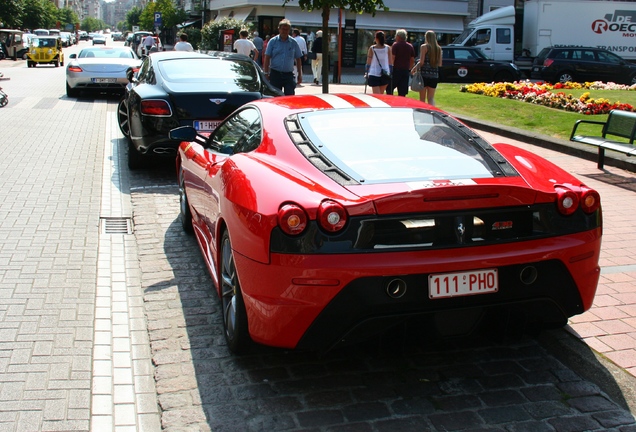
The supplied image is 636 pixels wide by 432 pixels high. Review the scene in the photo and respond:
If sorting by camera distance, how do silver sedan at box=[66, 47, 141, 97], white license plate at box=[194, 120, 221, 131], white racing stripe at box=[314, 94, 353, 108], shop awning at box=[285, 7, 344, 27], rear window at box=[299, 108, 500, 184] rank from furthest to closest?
shop awning at box=[285, 7, 344, 27] < silver sedan at box=[66, 47, 141, 97] < white license plate at box=[194, 120, 221, 131] < white racing stripe at box=[314, 94, 353, 108] < rear window at box=[299, 108, 500, 184]

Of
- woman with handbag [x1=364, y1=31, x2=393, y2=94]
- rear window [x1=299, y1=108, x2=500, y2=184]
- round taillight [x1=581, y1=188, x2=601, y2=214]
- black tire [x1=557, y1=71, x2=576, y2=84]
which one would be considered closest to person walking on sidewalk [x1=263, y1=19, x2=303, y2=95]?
woman with handbag [x1=364, y1=31, x2=393, y2=94]

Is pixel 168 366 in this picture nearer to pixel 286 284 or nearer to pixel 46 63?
pixel 286 284

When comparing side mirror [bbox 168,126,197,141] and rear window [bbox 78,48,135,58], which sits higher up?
rear window [bbox 78,48,135,58]

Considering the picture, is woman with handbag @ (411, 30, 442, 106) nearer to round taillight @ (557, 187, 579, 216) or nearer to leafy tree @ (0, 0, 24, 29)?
round taillight @ (557, 187, 579, 216)

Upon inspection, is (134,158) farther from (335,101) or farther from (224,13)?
(224,13)

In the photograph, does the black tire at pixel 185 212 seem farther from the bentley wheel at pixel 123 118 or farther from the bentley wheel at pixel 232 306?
the bentley wheel at pixel 123 118

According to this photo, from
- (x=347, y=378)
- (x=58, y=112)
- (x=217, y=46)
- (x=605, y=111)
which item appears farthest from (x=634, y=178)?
(x=217, y=46)

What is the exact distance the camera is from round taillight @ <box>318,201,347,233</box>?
3531 millimetres

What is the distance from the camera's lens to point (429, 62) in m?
15.0

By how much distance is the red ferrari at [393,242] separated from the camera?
3551 millimetres

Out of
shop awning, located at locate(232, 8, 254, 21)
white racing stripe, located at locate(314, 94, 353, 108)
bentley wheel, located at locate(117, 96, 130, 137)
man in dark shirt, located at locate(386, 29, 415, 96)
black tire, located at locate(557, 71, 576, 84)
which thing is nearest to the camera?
white racing stripe, located at locate(314, 94, 353, 108)

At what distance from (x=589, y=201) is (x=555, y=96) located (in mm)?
12856

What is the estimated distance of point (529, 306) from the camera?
12.5 feet

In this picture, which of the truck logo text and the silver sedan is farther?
the truck logo text
